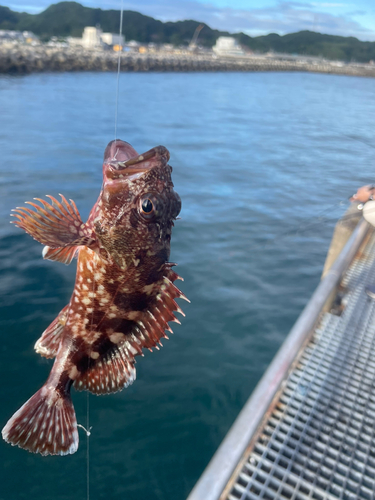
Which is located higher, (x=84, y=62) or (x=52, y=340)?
(x=84, y=62)

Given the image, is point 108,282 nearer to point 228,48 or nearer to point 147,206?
point 147,206

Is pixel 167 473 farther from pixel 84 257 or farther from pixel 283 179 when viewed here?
pixel 283 179

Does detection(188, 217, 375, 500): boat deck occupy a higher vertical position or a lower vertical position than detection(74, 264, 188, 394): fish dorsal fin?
lower

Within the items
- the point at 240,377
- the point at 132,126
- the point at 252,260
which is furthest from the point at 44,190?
the point at 132,126

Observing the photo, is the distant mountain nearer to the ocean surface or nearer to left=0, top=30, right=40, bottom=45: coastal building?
left=0, top=30, right=40, bottom=45: coastal building

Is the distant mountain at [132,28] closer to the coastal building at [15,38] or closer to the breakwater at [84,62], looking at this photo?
the coastal building at [15,38]

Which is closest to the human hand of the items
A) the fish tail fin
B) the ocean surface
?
the ocean surface

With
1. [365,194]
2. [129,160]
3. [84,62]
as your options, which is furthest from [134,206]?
[84,62]
